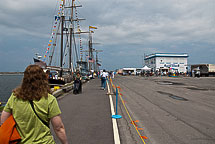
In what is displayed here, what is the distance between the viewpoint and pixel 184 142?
4668mm

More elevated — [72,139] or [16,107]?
[16,107]

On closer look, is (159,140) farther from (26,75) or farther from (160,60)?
(160,60)

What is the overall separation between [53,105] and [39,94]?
0.20 meters

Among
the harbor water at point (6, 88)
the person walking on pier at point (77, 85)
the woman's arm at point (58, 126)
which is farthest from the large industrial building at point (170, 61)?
the woman's arm at point (58, 126)

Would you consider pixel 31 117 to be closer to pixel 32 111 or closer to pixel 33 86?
pixel 32 111

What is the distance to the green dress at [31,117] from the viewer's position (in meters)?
2.18

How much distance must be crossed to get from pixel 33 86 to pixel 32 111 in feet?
0.95

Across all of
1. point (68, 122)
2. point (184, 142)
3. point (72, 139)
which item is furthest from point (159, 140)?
point (68, 122)

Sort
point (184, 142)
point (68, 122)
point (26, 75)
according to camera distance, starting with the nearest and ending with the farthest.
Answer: point (26, 75), point (184, 142), point (68, 122)

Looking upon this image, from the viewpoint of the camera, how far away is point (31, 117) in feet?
7.20

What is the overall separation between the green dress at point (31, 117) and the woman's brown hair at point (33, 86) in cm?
6

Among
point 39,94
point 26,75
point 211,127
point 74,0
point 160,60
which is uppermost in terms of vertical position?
point 74,0

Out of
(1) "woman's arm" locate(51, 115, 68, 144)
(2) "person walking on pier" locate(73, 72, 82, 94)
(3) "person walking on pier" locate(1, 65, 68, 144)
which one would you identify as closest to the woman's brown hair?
(3) "person walking on pier" locate(1, 65, 68, 144)

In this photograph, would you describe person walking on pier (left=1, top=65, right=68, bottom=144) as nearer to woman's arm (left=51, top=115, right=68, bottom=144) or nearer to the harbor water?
woman's arm (left=51, top=115, right=68, bottom=144)
